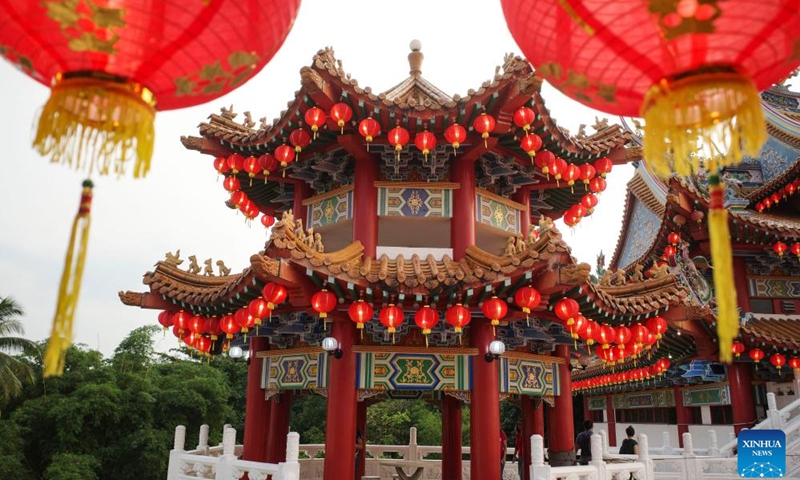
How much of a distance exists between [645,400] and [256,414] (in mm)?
15599

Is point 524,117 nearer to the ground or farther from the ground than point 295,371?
farther from the ground

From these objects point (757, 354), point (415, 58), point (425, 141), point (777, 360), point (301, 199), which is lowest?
point (777, 360)

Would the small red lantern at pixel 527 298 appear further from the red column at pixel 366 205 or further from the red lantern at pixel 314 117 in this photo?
the red lantern at pixel 314 117

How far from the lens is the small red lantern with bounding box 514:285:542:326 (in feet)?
22.1

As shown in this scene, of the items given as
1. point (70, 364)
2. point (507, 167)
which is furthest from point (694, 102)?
point (70, 364)

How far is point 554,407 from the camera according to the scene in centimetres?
898

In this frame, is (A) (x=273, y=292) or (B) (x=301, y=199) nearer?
(A) (x=273, y=292)

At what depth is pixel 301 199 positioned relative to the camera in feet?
31.3

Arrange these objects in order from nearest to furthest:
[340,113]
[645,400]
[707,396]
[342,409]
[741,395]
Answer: [342,409] < [340,113] < [741,395] < [707,396] < [645,400]

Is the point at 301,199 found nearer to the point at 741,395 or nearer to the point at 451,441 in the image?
the point at 451,441

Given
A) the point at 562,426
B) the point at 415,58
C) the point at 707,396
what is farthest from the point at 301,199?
the point at 707,396

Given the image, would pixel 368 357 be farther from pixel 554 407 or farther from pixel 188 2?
pixel 188 2

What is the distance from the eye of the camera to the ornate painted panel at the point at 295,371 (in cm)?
803

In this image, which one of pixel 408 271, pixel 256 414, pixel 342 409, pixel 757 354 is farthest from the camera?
pixel 757 354
